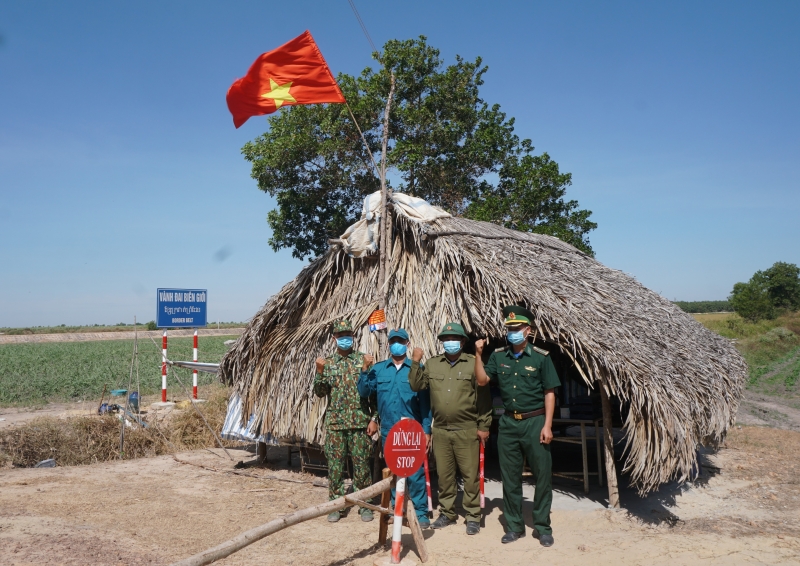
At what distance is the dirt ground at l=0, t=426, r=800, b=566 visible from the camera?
16.8 feet

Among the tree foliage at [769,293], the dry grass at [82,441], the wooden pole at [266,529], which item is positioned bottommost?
the dry grass at [82,441]

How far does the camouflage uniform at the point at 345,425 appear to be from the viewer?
20.1 ft

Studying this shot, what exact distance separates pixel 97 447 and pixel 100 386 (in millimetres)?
10313

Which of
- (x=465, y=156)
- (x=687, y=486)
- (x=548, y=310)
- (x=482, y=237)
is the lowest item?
(x=687, y=486)

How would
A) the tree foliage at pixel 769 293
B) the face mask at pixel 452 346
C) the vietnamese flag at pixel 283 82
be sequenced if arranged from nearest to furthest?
1. the face mask at pixel 452 346
2. the vietnamese flag at pixel 283 82
3. the tree foliage at pixel 769 293

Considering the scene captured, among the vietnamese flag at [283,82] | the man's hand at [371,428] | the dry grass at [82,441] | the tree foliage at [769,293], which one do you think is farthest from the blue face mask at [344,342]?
the tree foliage at [769,293]

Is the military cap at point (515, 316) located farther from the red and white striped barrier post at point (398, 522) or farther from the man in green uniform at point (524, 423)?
the red and white striped barrier post at point (398, 522)

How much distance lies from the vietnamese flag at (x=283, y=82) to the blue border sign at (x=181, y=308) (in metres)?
7.03

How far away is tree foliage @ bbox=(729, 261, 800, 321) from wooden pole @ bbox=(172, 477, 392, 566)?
46706mm

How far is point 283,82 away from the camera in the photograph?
7039mm

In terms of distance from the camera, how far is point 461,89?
57.8 ft

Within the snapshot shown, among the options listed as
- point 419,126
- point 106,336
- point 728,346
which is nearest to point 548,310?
point 728,346

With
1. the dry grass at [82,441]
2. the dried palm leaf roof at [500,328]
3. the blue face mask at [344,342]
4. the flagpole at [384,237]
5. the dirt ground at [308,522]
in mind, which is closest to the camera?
the dirt ground at [308,522]

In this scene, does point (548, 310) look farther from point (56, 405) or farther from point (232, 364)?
point (56, 405)
